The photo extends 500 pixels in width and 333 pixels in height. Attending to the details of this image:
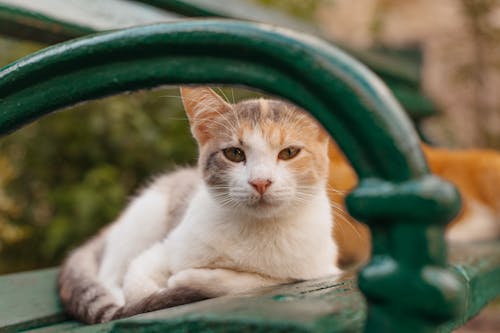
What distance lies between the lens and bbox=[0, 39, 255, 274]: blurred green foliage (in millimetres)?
3119

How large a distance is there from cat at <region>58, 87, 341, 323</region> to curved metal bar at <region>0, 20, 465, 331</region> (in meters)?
0.49

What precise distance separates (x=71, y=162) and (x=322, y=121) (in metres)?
3.10

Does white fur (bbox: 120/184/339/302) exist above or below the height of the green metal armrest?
below

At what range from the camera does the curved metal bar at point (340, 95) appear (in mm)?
536

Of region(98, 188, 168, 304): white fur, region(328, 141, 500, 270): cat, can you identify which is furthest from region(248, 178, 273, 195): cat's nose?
region(328, 141, 500, 270): cat

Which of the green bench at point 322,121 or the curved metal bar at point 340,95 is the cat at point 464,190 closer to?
the green bench at point 322,121

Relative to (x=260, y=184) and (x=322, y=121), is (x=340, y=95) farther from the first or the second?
(x=260, y=184)

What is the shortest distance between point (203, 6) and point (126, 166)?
1.51 metres

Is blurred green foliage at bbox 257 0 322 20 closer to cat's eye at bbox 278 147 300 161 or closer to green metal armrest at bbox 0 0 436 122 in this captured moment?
green metal armrest at bbox 0 0 436 122

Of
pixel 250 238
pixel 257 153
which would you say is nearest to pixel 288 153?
pixel 257 153

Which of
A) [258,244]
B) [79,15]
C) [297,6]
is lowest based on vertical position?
[258,244]

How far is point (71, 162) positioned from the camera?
3465mm

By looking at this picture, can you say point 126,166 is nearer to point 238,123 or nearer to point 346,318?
point 238,123

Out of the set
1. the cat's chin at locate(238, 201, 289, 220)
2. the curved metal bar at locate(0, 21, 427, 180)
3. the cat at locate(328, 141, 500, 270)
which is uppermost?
the curved metal bar at locate(0, 21, 427, 180)
